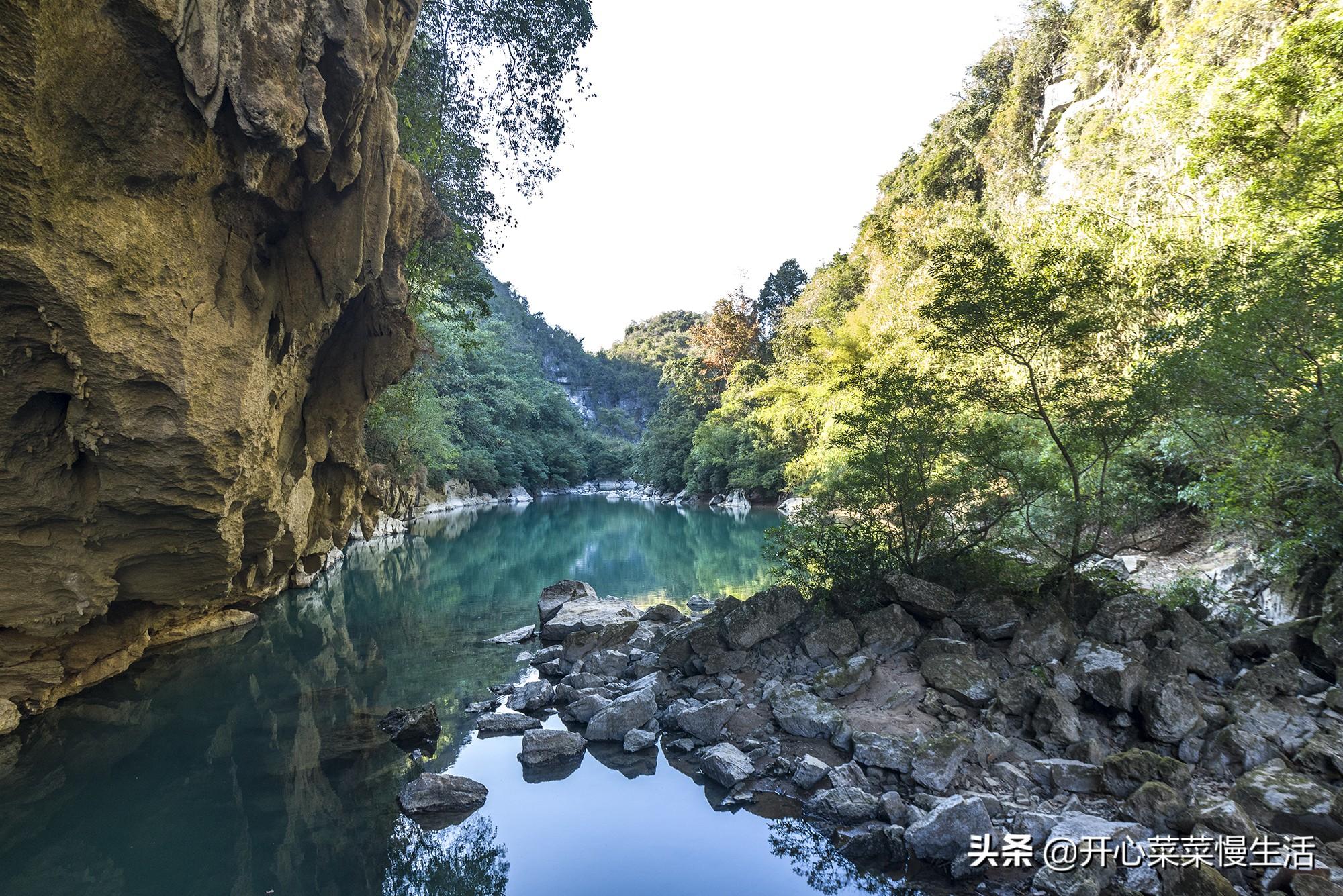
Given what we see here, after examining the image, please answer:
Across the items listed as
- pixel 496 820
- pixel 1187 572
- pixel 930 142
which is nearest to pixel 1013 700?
pixel 496 820

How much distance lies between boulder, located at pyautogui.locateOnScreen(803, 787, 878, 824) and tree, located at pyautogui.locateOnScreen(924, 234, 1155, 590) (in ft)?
15.3

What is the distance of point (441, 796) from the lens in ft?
21.2

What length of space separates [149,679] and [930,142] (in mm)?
39171

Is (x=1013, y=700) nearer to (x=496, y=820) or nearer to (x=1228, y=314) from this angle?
(x=1228, y=314)

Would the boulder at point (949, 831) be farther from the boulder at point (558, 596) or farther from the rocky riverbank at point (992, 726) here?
the boulder at point (558, 596)

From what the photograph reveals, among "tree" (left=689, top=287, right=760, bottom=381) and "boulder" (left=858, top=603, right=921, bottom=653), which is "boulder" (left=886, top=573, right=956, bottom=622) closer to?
"boulder" (left=858, top=603, right=921, bottom=653)

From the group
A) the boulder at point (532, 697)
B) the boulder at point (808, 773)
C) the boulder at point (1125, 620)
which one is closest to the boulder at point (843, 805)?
the boulder at point (808, 773)

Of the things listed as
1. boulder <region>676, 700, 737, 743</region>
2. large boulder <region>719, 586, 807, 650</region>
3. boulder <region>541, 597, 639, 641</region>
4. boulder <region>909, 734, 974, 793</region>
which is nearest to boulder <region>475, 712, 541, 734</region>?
boulder <region>676, 700, 737, 743</region>

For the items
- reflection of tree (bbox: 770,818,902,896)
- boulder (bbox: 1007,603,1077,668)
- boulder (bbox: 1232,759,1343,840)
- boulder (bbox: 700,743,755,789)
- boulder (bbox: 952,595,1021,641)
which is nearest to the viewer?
boulder (bbox: 1232,759,1343,840)

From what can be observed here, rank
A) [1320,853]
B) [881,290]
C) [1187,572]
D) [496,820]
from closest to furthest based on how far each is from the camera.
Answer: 1. [1320,853]
2. [496,820]
3. [1187,572]
4. [881,290]

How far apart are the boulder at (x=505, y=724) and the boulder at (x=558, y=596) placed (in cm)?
501

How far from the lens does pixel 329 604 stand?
1656 cm

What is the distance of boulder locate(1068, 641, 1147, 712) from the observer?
6672 mm

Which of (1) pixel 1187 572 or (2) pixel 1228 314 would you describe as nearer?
(2) pixel 1228 314
